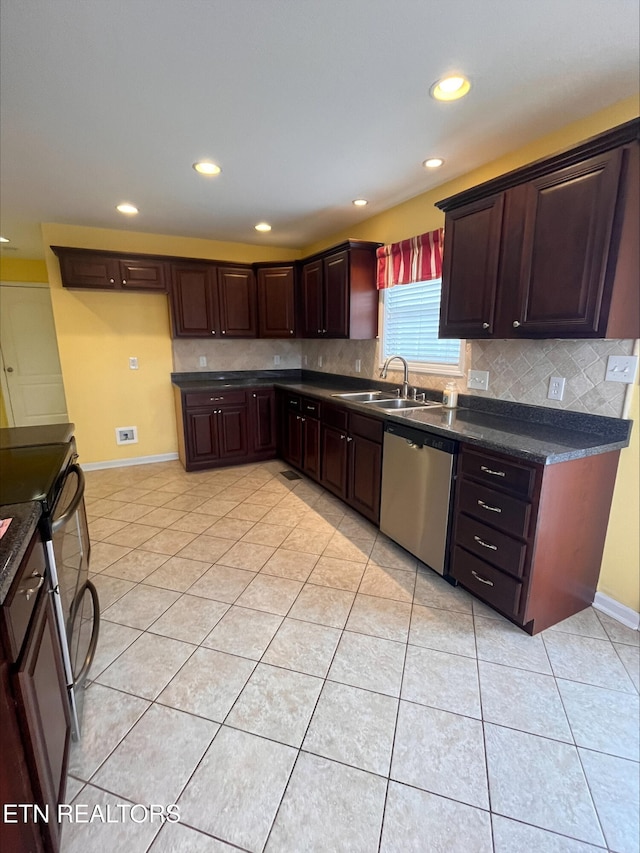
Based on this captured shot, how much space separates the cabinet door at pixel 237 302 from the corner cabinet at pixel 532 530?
10.3 ft

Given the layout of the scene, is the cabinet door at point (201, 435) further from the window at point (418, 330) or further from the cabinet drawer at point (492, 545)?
the cabinet drawer at point (492, 545)

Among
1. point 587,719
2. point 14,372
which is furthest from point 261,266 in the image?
point 587,719

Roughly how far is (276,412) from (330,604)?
2.66 meters

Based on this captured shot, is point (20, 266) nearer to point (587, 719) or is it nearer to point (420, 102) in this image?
point (420, 102)

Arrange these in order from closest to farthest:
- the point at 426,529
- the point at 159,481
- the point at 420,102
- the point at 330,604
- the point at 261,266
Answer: the point at 420,102, the point at 330,604, the point at 426,529, the point at 159,481, the point at 261,266

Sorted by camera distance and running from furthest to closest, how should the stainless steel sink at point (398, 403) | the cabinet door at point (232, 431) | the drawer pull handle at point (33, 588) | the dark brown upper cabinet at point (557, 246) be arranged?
the cabinet door at point (232, 431) → the stainless steel sink at point (398, 403) → the dark brown upper cabinet at point (557, 246) → the drawer pull handle at point (33, 588)

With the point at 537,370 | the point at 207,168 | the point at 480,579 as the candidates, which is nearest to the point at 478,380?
the point at 537,370

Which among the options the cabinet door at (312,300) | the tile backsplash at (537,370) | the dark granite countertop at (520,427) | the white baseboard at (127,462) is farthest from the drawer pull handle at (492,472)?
the white baseboard at (127,462)

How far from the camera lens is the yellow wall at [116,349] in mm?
3867

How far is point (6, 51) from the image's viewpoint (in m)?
1.48

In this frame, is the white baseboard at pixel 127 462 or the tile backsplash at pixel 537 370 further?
the white baseboard at pixel 127 462

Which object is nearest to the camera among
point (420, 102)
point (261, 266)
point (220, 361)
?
point (420, 102)

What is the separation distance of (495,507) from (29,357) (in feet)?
19.8

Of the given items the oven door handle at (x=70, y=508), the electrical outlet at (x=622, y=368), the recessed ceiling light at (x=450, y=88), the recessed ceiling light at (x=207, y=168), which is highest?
the recessed ceiling light at (x=207, y=168)
